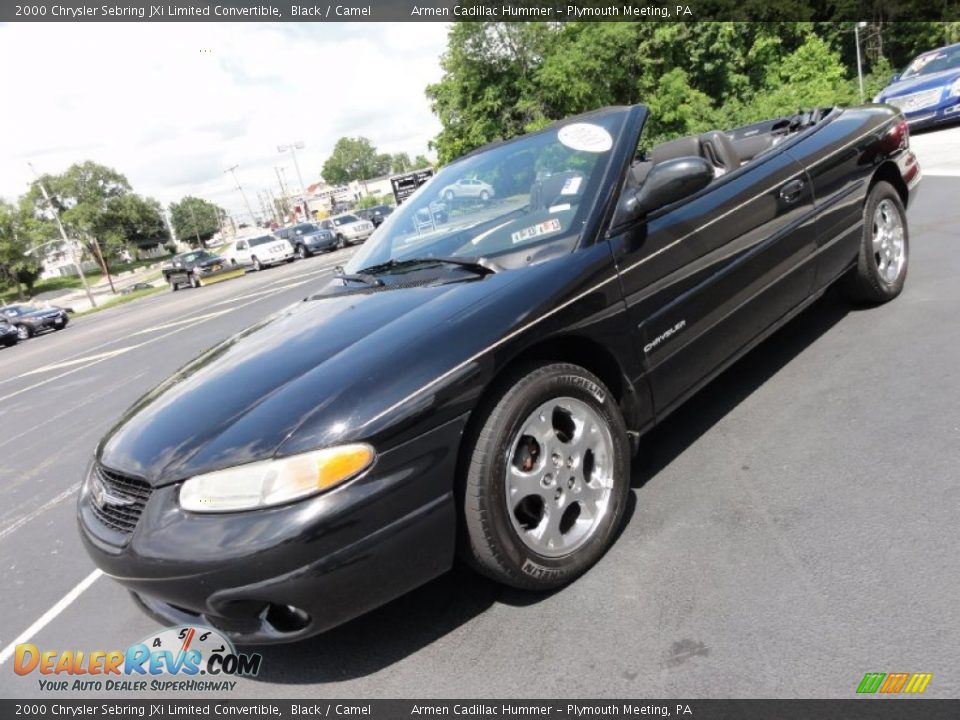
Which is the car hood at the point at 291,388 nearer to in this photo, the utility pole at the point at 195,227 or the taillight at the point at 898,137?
the taillight at the point at 898,137

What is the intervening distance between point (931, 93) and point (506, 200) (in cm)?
1342

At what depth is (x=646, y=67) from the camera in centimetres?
2938

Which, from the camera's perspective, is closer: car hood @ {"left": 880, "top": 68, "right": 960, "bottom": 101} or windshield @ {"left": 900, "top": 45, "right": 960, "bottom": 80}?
car hood @ {"left": 880, "top": 68, "right": 960, "bottom": 101}

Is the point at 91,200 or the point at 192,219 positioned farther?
the point at 192,219

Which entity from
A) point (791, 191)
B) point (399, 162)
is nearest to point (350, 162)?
point (399, 162)

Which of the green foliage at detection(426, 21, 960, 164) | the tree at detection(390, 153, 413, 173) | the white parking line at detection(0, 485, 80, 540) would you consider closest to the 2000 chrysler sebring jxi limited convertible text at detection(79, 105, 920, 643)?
the white parking line at detection(0, 485, 80, 540)

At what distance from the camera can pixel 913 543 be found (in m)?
2.30

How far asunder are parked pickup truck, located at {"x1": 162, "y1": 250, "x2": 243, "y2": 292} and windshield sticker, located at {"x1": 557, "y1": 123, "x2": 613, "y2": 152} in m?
29.8

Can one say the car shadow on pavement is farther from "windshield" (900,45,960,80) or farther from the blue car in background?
"windshield" (900,45,960,80)

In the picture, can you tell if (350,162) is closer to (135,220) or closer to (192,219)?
(192,219)

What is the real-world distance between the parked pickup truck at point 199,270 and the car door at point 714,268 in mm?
30061

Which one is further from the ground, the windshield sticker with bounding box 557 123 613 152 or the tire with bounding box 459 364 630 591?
the windshield sticker with bounding box 557 123 613 152

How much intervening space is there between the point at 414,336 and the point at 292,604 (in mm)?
881

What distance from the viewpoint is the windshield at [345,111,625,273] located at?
2842mm
